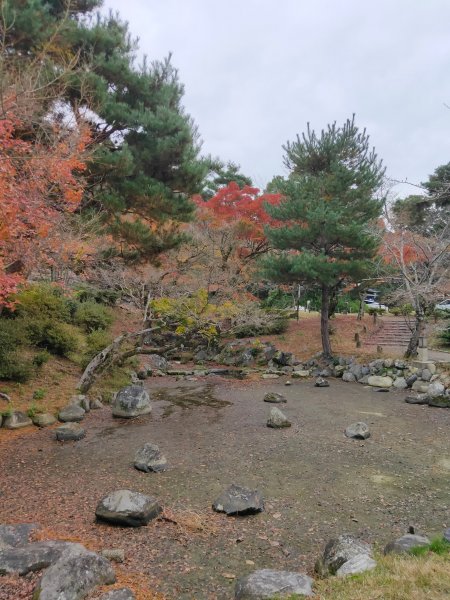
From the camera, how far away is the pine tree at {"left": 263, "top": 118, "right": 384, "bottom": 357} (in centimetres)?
1317

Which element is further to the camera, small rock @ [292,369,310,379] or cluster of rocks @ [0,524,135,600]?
small rock @ [292,369,310,379]

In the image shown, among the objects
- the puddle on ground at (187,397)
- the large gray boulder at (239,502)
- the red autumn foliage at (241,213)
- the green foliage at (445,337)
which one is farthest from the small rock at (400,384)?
the large gray boulder at (239,502)

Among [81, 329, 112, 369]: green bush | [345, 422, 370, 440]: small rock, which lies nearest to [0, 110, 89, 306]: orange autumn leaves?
[81, 329, 112, 369]: green bush

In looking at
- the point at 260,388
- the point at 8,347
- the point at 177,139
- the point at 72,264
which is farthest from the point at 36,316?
the point at 260,388

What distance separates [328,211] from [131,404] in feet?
30.0

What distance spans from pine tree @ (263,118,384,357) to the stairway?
4245 mm

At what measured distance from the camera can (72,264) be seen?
350 inches

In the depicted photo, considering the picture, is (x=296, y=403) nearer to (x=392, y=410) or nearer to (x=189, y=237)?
(x=392, y=410)

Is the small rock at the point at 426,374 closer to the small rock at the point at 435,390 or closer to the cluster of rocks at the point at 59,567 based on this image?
the small rock at the point at 435,390

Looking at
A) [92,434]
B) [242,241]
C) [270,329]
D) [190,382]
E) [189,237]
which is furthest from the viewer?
[270,329]

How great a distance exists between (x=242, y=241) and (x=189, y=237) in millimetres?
5289

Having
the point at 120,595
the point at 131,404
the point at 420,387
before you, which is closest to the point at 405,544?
the point at 120,595

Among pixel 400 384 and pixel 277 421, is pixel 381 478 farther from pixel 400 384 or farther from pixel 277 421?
pixel 400 384

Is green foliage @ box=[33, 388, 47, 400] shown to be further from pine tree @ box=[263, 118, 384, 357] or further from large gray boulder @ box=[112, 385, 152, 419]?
pine tree @ box=[263, 118, 384, 357]
